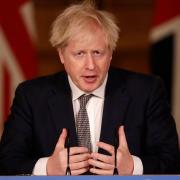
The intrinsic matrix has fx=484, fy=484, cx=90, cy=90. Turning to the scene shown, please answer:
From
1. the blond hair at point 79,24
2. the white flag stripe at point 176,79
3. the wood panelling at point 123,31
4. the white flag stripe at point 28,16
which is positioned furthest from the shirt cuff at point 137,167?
the wood panelling at point 123,31

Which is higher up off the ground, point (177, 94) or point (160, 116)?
point (177, 94)

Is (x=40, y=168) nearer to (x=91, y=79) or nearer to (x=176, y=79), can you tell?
(x=91, y=79)

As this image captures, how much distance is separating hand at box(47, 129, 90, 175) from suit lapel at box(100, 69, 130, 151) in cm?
27

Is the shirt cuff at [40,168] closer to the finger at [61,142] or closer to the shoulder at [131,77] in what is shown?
the finger at [61,142]

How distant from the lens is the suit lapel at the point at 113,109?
6.98ft

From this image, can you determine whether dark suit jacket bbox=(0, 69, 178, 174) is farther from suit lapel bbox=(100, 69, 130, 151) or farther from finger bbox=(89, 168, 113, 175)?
finger bbox=(89, 168, 113, 175)

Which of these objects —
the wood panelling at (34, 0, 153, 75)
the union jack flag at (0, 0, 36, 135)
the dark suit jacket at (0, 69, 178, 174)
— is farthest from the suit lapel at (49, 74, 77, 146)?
the wood panelling at (34, 0, 153, 75)

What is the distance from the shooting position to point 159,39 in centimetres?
344

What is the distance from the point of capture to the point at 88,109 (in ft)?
7.15

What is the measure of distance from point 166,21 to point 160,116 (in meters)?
1.39

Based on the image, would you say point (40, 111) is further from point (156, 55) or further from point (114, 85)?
point (156, 55)

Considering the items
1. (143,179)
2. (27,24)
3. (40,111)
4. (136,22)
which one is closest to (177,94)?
(136,22)

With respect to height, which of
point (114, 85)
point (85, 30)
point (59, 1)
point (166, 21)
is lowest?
point (114, 85)

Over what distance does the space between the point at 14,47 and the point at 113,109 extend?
1.35 metres
